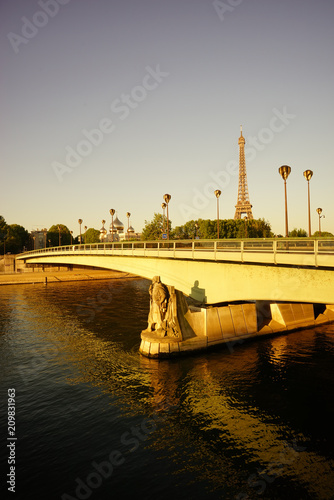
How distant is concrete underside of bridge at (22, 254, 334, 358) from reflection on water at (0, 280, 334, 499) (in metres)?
1.13

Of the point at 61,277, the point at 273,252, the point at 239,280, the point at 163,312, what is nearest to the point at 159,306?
the point at 163,312

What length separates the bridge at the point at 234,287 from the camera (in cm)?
1639

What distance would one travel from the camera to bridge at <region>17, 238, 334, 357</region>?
16391 millimetres

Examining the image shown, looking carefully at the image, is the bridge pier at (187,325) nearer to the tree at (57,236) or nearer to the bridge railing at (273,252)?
the bridge railing at (273,252)

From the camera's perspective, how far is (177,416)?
15.2m

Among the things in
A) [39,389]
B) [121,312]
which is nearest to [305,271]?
[39,389]

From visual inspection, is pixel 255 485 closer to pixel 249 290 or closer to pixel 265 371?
pixel 265 371

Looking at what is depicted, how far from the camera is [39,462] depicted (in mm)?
11945

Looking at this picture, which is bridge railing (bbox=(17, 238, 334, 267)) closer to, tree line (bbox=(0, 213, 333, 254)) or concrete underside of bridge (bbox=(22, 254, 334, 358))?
concrete underside of bridge (bbox=(22, 254, 334, 358))

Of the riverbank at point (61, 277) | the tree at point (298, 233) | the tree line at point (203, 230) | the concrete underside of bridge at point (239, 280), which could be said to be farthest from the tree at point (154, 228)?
the concrete underside of bridge at point (239, 280)

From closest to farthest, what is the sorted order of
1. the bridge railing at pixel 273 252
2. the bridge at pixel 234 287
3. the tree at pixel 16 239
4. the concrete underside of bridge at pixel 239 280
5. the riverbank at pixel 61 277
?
1. the bridge railing at pixel 273 252
2. the concrete underside of bridge at pixel 239 280
3. the bridge at pixel 234 287
4. the riverbank at pixel 61 277
5. the tree at pixel 16 239

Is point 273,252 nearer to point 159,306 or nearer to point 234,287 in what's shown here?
point 234,287

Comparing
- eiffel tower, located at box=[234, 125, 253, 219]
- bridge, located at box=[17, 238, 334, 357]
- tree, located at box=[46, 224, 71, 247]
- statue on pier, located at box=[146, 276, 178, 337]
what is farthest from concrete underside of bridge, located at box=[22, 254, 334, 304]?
tree, located at box=[46, 224, 71, 247]

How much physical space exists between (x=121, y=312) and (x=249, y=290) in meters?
21.6
